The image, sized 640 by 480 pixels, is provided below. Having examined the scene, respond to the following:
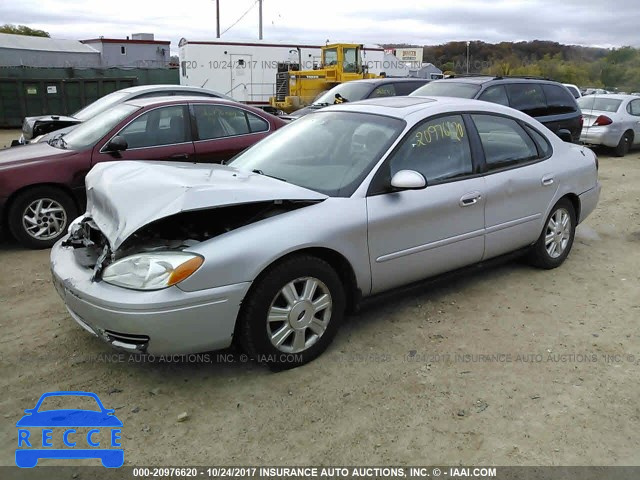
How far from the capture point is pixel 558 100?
31.4 feet

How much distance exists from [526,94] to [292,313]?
7.39 meters

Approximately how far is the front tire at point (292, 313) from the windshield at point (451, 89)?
18.4ft

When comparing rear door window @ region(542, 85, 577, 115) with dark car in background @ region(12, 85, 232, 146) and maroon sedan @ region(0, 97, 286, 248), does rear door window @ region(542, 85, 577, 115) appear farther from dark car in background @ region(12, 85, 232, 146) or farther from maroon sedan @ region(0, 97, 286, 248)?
dark car in background @ region(12, 85, 232, 146)

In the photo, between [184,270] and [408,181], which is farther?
[408,181]

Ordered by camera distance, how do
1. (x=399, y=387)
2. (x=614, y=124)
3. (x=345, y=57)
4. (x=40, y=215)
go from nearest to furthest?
(x=399, y=387) < (x=40, y=215) < (x=614, y=124) < (x=345, y=57)

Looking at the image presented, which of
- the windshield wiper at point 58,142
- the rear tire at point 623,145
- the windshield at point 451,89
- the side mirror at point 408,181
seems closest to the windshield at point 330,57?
the rear tire at point 623,145

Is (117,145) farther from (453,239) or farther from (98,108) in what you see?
(453,239)

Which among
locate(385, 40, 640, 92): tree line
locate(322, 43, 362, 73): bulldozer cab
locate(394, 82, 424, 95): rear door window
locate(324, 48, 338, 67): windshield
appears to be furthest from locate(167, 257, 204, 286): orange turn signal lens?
locate(385, 40, 640, 92): tree line

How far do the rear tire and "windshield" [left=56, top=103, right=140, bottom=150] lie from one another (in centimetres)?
1092

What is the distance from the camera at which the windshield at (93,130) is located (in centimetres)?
614

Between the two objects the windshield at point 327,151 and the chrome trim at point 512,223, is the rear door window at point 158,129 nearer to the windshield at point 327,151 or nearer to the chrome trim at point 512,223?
the windshield at point 327,151

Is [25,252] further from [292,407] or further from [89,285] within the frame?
[292,407]

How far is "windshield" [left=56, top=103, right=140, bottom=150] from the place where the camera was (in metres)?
6.14

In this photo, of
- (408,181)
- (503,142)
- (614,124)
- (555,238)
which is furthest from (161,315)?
(614,124)
